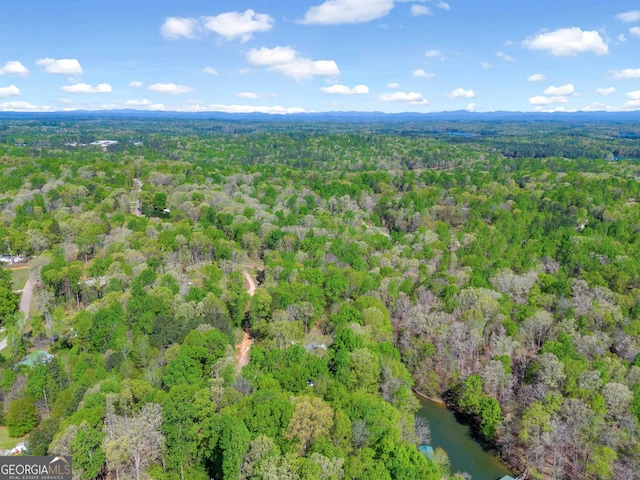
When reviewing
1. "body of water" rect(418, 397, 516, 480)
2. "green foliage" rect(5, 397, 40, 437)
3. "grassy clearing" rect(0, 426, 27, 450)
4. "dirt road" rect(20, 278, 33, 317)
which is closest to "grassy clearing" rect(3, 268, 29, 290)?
"dirt road" rect(20, 278, 33, 317)

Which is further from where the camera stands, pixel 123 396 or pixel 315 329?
pixel 315 329

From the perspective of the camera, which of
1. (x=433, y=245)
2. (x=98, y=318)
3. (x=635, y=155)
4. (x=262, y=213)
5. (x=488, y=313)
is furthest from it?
(x=635, y=155)

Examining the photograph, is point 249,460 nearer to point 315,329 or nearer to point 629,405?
point 315,329

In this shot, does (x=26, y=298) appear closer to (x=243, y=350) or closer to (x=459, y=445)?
(x=243, y=350)

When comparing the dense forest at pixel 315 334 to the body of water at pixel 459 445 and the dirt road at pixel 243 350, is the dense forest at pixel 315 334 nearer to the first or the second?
the dirt road at pixel 243 350

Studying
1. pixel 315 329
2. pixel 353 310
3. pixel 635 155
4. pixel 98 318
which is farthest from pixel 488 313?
pixel 635 155

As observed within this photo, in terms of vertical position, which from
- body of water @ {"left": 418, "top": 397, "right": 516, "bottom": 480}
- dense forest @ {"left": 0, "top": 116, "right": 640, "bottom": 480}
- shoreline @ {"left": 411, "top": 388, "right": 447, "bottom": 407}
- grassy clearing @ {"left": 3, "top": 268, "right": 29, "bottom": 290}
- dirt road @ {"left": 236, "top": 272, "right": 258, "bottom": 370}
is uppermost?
dense forest @ {"left": 0, "top": 116, "right": 640, "bottom": 480}

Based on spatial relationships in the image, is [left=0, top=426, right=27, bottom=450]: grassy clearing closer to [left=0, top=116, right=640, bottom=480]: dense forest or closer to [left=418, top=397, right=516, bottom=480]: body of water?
[left=0, top=116, right=640, bottom=480]: dense forest
